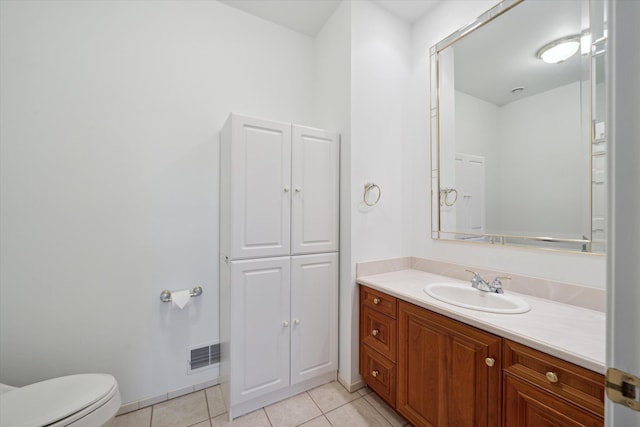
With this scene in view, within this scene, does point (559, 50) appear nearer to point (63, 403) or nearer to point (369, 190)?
point (369, 190)

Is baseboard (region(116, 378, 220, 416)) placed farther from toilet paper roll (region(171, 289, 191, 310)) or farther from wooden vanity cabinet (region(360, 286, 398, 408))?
wooden vanity cabinet (region(360, 286, 398, 408))

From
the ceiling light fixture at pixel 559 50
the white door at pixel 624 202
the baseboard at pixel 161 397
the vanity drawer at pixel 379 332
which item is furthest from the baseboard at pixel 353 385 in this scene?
the ceiling light fixture at pixel 559 50

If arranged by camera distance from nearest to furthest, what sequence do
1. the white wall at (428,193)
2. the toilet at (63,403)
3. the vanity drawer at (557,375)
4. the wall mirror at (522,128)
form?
the vanity drawer at (557,375), the toilet at (63,403), the wall mirror at (522,128), the white wall at (428,193)

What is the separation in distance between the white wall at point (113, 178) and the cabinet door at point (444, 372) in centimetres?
133

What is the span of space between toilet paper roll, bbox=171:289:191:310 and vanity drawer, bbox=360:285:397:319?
1.17m

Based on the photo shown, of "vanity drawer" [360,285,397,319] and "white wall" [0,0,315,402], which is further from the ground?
"white wall" [0,0,315,402]

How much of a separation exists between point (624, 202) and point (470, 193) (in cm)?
136

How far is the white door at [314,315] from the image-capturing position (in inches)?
66.7

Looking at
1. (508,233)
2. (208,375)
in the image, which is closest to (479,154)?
(508,233)

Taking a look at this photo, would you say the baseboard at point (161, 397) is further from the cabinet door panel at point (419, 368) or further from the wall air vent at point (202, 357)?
the cabinet door panel at point (419, 368)

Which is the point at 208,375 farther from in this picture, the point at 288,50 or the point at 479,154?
the point at 288,50

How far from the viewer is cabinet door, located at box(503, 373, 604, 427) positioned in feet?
2.60

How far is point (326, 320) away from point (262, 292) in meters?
0.55

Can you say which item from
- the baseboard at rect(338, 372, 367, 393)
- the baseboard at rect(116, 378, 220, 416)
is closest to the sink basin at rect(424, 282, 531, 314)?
the baseboard at rect(338, 372, 367, 393)
